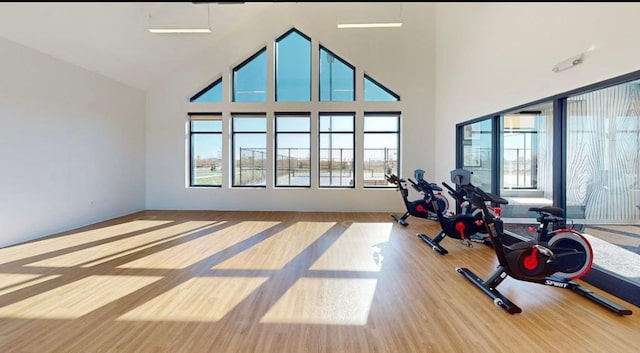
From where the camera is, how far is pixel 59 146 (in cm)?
514

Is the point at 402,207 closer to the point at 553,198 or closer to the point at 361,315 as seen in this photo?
the point at 553,198

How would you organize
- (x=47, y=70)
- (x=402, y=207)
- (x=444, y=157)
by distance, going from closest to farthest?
(x=47, y=70) → (x=444, y=157) → (x=402, y=207)

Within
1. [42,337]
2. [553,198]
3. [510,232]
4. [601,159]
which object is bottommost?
[42,337]

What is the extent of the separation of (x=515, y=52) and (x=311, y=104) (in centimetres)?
442

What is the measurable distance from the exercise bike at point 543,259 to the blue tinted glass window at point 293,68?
5521mm

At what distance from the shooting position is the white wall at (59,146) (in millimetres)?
4391

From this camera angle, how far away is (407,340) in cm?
210

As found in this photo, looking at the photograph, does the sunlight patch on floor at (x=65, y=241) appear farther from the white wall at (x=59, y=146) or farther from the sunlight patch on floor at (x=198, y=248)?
the sunlight patch on floor at (x=198, y=248)

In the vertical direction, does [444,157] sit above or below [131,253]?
above

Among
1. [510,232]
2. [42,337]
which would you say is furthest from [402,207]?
[42,337]

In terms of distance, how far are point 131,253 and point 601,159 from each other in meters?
6.01

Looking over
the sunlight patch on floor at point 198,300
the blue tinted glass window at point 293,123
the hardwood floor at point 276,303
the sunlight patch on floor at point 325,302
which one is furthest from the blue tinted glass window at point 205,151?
the sunlight patch on floor at point 325,302

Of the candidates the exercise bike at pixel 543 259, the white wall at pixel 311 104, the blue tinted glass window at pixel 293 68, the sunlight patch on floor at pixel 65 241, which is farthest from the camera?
the blue tinted glass window at pixel 293 68

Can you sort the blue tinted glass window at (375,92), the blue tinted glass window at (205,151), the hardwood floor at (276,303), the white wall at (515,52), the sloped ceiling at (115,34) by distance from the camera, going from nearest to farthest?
the hardwood floor at (276,303) < the white wall at (515,52) < the sloped ceiling at (115,34) < the blue tinted glass window at (375,92) < the blue tinted glass window at (205,151)
